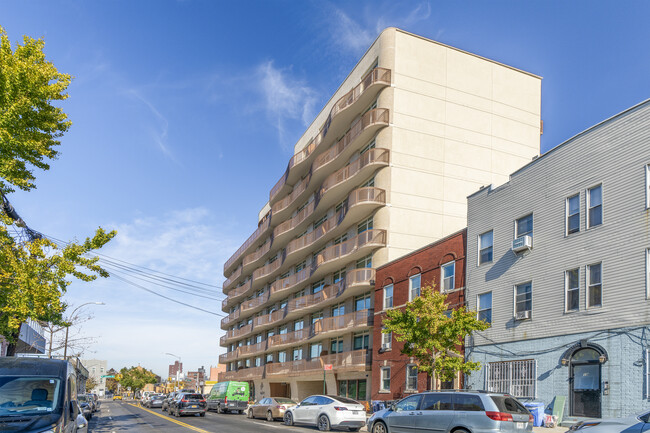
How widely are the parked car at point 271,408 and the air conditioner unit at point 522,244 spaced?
48.1ft

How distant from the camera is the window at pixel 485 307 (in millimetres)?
26994

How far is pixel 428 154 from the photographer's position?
3916 centimetres

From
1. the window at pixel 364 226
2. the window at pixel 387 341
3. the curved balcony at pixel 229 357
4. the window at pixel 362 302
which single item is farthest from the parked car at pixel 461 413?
the curved balcony at pixel 229 357

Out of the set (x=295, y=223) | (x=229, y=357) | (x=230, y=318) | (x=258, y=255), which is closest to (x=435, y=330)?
(x=295, y=223)

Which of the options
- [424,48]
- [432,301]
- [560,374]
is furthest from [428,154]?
[560,374]

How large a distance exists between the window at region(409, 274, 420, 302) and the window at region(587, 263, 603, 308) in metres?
11.9

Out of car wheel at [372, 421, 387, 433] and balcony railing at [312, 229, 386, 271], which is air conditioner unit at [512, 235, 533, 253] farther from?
balcony railing at [312, 229, 386, 271]

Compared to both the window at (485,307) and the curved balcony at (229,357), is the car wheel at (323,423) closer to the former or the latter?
the window at (485,307)

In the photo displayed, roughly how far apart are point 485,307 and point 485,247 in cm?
280

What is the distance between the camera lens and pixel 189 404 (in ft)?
119

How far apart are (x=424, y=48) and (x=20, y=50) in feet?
94.1

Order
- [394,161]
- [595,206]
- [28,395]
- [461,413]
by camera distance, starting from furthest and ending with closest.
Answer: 1. [394,161]
2. [595,206]
3. [461,413]
4. [28,395]

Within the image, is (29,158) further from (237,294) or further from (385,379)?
(237,294)

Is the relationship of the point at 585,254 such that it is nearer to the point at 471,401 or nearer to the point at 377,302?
the point at 471,401
